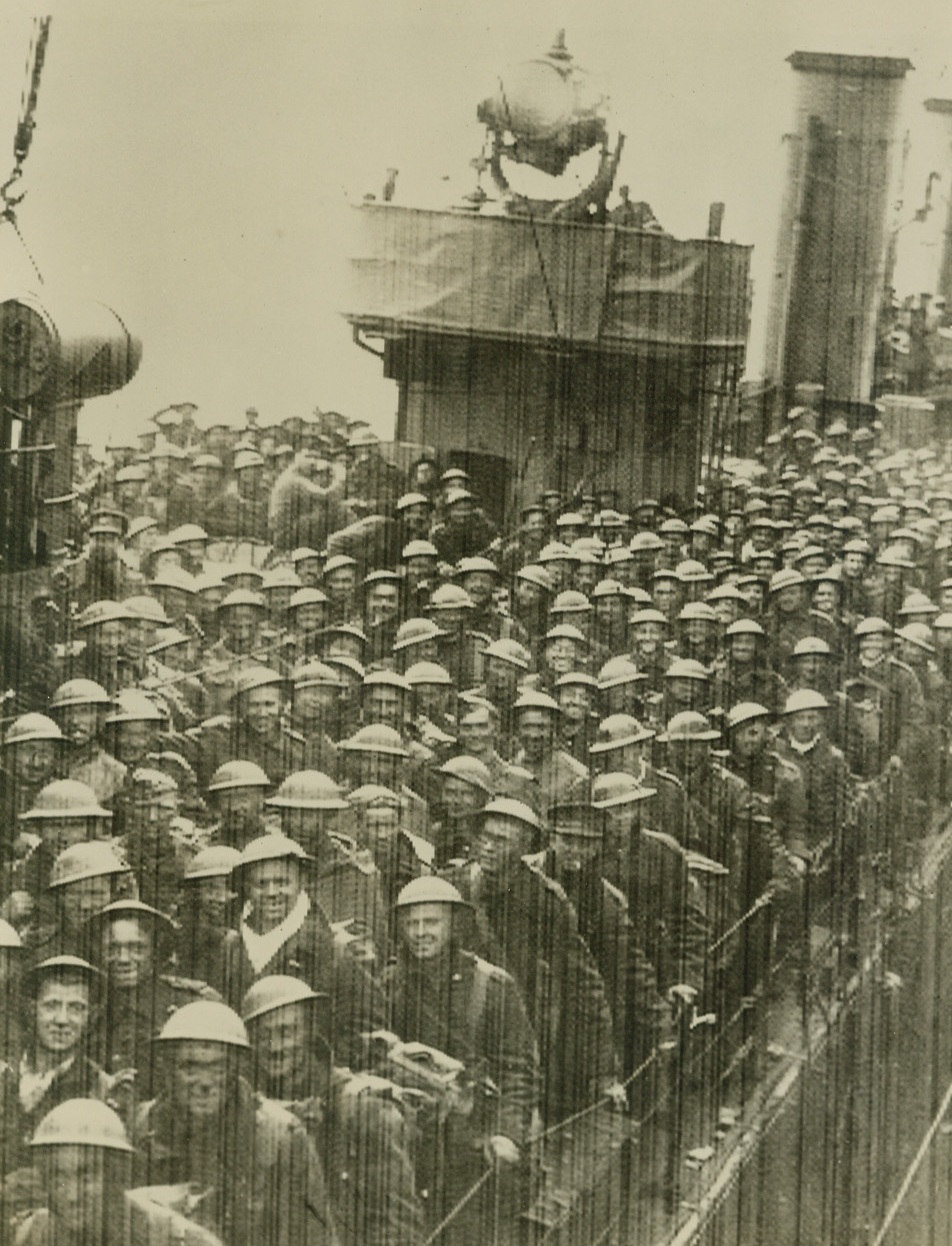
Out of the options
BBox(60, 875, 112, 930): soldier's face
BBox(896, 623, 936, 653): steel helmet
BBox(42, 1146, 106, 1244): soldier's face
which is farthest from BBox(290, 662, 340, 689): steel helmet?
BBox(42, 1146, 106, 1244): soldier's face

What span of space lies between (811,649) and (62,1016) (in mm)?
1942

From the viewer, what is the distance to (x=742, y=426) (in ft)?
14.8

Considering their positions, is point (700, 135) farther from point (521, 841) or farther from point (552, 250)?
point (521, 841)

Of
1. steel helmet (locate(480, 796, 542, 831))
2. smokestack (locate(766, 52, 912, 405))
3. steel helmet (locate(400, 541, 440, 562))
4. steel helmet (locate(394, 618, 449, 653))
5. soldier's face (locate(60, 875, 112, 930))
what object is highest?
smokestack (locate(766, 52, 912, 405))

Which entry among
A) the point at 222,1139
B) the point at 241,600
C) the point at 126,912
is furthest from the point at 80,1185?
the point at 241,600

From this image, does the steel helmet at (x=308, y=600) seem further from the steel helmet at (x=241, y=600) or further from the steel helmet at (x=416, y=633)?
the steel helmet at (x=416, y=633)

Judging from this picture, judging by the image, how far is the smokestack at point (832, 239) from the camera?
378cm

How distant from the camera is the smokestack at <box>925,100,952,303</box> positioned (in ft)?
11.9

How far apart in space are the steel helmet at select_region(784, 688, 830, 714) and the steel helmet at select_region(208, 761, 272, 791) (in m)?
1.19

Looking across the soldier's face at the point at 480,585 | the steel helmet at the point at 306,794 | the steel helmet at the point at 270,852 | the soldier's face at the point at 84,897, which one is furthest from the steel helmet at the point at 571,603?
the soldier's face at the point at 84,897

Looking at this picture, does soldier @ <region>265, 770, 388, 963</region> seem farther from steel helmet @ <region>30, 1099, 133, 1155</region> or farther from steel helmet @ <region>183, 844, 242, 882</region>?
steel helmet @ <region>30, 1099, 133, 1155</region>

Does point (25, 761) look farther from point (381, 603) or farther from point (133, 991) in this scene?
point (381, 603)

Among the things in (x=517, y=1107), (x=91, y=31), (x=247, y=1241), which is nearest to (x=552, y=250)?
(x=91, y=31)

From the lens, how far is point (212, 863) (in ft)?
10.0
